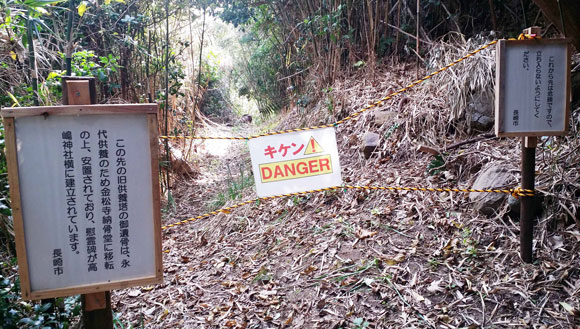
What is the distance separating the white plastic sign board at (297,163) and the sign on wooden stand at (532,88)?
3.36 ft

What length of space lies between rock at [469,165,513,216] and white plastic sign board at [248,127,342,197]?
103 centimetres

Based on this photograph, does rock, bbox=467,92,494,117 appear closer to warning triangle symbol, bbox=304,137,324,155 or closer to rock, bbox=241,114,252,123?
Answer: warning triangle symbol, bbox=304,137,324,155

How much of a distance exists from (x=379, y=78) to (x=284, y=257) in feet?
9.71

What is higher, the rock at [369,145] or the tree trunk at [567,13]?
the tree trunk at [567,13]

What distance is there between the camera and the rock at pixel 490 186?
281 centimetres

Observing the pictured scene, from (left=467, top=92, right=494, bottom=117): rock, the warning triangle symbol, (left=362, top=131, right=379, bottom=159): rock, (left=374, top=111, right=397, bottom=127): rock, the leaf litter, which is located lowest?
the leaf litter

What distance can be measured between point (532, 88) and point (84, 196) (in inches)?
91.1

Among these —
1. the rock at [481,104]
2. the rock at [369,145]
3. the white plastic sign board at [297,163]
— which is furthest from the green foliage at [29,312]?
the rock at [481,104]

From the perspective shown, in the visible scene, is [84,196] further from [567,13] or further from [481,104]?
[481,104]

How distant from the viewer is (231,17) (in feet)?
23.2

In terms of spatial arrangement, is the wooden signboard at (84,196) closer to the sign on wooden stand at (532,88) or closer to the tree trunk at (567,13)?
the sign on wooden stand at (532,88)

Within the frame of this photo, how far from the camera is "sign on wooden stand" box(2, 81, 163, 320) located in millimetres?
1543

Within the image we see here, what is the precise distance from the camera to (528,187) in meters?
2.37

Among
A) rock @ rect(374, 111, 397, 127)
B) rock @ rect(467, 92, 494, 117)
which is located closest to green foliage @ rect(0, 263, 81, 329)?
rock @ rect(374, 111, 397, 127)
